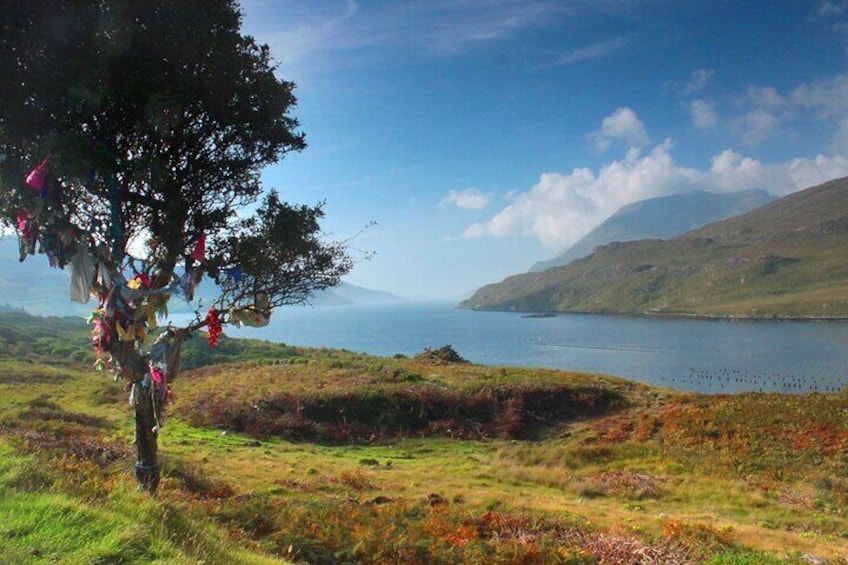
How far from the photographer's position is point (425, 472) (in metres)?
24.3

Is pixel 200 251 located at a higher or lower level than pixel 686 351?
higher

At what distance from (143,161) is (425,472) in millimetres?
18226

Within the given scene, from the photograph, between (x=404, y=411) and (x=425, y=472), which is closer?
(x=425, y=472)

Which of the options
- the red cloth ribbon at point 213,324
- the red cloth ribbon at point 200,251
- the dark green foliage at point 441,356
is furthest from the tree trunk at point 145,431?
the dark green foliage at point 441,356

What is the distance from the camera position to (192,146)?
41.8ft

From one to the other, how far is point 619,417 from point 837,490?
1514 cm

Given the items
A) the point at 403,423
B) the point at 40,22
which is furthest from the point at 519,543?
the point at 403,423

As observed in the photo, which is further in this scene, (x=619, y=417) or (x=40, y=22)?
(x=619, y=417)

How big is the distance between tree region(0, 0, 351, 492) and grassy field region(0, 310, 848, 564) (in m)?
3.65

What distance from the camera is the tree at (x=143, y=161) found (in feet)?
36.0

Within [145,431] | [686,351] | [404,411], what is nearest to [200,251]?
[145,431]

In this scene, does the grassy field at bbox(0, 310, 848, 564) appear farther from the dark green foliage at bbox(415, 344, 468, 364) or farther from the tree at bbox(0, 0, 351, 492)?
the dark green foliage at bbox(415, 344, 468, 364)

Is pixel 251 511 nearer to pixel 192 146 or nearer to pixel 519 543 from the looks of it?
pixel 519 543

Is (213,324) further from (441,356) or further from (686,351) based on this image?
(686,351)
